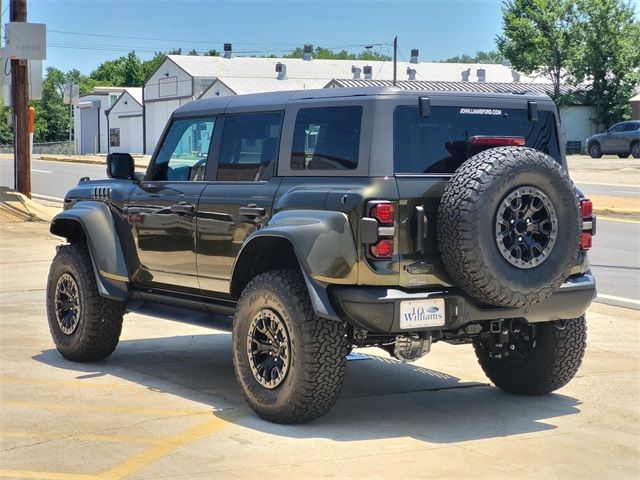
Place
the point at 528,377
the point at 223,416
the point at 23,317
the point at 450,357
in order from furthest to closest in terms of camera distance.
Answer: the point at 23,317 < the point at 450,357 < the point at 528,377 < the point at 223,416

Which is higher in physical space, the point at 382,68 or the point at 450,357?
the point at 382,68

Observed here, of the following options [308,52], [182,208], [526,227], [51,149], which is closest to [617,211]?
[182,208]

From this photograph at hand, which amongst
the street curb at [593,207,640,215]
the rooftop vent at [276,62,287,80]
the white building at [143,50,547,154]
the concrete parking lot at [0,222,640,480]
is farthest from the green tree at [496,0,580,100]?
the concrete parking lot at [0,222,640,480]

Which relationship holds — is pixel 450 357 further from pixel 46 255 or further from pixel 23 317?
pixel 46 255

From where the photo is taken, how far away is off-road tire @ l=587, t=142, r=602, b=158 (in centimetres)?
5158

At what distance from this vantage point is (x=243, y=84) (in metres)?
77.1

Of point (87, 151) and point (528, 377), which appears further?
point (87, 151)

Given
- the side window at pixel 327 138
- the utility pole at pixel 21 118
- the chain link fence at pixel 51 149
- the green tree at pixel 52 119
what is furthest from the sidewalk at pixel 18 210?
the green tree at pixel 52 119

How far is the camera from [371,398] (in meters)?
7.52

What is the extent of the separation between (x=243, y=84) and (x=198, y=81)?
3.43 metres

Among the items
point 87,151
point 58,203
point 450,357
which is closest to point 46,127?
point 87,151

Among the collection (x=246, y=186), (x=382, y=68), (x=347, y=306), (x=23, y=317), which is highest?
(x=382, y=68)

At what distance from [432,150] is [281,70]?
7519 cm

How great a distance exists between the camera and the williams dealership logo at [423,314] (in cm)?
634
